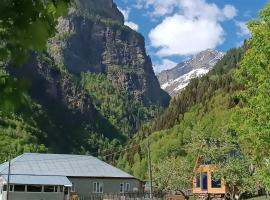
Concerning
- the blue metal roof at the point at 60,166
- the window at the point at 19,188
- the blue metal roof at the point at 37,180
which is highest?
the blue metal roof at the point at 60,166

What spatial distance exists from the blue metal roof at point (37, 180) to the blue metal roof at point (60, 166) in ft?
6.09

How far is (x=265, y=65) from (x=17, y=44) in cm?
2434

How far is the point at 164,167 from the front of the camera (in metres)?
79.9

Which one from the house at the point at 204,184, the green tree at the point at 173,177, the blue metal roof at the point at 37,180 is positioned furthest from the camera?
the house at the point at 204,184

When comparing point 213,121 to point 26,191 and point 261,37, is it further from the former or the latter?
point 261,37

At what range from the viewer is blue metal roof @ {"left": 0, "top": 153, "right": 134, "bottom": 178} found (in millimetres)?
72375

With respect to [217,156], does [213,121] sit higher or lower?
higher

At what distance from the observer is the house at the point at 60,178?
2643 inches

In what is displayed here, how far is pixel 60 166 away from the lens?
76000mm

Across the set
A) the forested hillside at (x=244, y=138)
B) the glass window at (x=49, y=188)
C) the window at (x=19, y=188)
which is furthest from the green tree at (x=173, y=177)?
the window at (x=19, y=188)

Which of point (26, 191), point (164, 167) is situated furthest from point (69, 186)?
point (164, 167)

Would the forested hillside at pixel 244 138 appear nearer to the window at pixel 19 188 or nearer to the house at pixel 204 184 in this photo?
the house at pixel 204 184

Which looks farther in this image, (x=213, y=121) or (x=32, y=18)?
(x=213, y=121)

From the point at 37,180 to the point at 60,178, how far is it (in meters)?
3.82
